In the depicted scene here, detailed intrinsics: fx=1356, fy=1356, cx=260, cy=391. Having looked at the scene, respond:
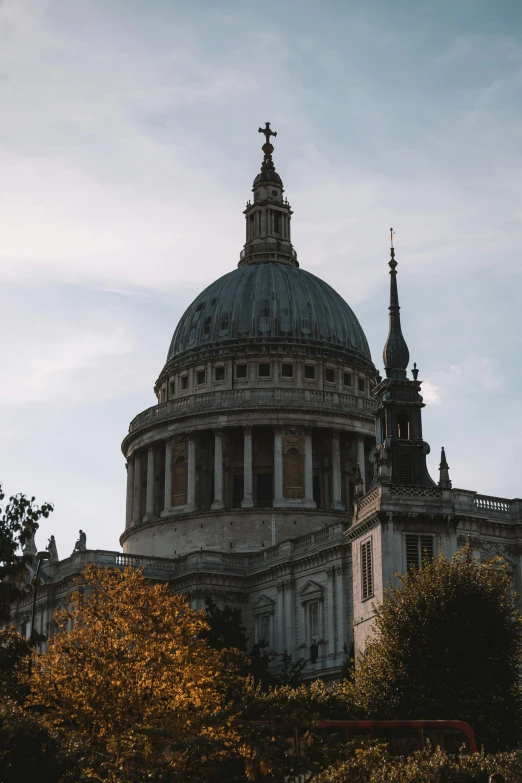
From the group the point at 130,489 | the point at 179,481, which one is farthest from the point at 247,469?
the point at 130,489

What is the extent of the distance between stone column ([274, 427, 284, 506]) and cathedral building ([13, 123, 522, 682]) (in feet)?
0.41

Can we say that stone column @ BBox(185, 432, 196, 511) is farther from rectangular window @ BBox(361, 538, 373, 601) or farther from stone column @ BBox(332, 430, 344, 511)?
rectangular window @ BBox(361, 538, 373, 601)

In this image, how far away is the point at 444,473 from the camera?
243 ft

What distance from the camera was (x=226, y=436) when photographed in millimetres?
109375

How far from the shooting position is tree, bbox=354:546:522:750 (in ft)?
175

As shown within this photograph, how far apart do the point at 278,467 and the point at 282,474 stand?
829mm

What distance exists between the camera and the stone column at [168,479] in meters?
109

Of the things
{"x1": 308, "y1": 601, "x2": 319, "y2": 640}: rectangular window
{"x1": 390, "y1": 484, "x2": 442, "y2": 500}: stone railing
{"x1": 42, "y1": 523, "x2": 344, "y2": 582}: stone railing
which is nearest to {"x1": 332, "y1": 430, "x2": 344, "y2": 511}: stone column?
{"x1": 42, "y1": 523, "x2": 344, "y2": 582}: stone railing

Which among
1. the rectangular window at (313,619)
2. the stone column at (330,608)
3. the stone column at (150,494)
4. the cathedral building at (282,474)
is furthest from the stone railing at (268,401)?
the stone column at (330,608)

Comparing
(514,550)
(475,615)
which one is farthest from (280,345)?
(475,615)

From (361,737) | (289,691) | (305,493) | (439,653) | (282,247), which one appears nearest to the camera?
(361,737)

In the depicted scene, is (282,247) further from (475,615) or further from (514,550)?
(475,615)

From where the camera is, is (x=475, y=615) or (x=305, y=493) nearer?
(x=475, y=615)

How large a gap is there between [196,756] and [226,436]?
74151mm
